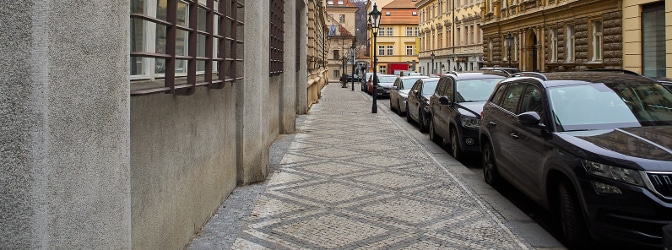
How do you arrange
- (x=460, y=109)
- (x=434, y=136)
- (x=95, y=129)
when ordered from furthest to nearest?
(x=434, y=136), (x=460, y=109), (x=95, y=129)

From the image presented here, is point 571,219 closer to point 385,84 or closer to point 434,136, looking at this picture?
point 434,136

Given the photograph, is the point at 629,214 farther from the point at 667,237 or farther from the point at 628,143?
the point at 667,237

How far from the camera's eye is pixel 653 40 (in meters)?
21.2

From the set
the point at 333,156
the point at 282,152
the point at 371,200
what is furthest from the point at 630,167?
the point at 282,152

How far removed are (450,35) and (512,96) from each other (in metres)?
54.9

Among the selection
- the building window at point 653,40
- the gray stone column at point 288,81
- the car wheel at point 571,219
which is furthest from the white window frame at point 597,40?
the car wheel at point 571,219

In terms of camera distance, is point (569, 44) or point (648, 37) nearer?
point (648, 37)

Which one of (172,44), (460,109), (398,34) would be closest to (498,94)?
(460,109)

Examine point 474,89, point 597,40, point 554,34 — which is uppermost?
point 554,34

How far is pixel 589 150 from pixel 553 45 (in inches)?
1111

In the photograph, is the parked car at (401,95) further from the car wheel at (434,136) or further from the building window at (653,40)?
the building window at (653,40)

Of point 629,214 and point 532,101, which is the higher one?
point 532,101

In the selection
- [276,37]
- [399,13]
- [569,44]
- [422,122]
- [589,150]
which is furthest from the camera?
[399,13]

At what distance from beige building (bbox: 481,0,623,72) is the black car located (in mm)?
18484
